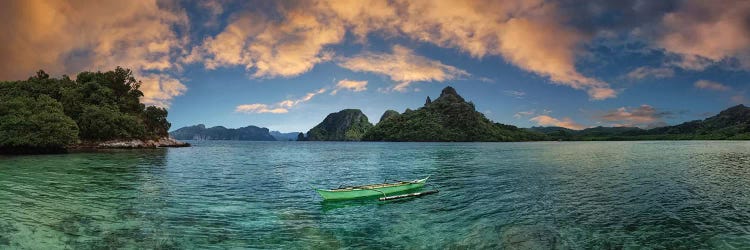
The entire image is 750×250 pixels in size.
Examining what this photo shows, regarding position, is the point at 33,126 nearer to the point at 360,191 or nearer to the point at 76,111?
the point at 76,111

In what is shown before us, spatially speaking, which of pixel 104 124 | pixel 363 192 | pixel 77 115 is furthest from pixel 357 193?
pixel 77 115

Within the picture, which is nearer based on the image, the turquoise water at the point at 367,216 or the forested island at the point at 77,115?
the turquoise water at the point at 367,216

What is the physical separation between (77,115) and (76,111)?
2017 millimetres

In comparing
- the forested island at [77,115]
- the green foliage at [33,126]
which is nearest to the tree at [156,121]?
the forested island at [77,115]

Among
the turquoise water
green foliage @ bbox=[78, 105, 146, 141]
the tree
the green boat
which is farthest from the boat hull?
the tree

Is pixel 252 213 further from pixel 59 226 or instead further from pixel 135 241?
pixel 59 226

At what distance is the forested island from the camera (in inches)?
2940

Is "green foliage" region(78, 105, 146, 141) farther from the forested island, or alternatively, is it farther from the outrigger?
the outrigger

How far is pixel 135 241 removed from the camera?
1778cm

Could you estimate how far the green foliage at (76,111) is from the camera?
74.5 metres

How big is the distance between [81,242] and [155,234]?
3070 mm

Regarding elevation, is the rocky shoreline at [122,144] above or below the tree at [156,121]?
below

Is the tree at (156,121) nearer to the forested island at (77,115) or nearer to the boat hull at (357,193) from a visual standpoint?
the forested island at (77,115)

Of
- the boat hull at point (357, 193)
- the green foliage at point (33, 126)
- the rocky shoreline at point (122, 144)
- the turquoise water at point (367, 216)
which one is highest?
the green foliage at point (33, 126)
